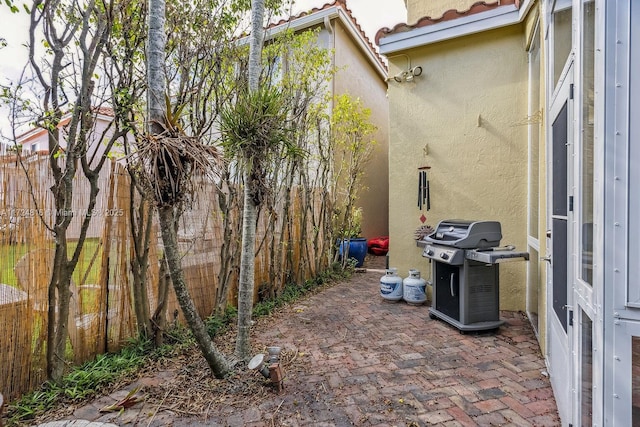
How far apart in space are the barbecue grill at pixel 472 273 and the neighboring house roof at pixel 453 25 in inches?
A: 109

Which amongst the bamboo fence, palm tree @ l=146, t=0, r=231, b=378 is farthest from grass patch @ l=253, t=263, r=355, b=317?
palm tree @ l=146, t=0, r=231, b=378

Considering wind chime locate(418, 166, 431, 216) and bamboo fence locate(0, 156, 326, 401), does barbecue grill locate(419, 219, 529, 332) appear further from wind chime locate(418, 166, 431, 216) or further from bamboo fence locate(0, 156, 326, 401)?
bamboo fence locate(0, 156, 326, 401)

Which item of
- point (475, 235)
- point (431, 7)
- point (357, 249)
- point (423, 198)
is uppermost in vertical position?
point (431, 7)

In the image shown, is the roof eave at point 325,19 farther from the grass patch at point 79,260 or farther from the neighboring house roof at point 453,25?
the grass patch at point 79,260

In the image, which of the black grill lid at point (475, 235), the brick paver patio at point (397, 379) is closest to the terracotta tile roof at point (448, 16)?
the black grill lid at point (475, 235)

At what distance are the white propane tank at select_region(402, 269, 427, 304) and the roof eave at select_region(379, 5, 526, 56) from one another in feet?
11.8

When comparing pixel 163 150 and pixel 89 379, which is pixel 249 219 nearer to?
pixel 163 150

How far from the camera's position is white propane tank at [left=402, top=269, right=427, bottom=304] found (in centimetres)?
495

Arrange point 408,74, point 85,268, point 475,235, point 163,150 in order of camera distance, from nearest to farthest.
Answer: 1. point 163,150
2. point 85,268
3. point 475,235
4. point 408,74

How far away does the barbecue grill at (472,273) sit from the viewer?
3.82 metres

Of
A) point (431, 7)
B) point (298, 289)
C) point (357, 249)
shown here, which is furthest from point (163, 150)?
point (357, 249)

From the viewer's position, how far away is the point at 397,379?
2.86 m

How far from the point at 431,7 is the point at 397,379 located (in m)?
6.02

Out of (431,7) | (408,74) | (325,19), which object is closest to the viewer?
(408,74)
